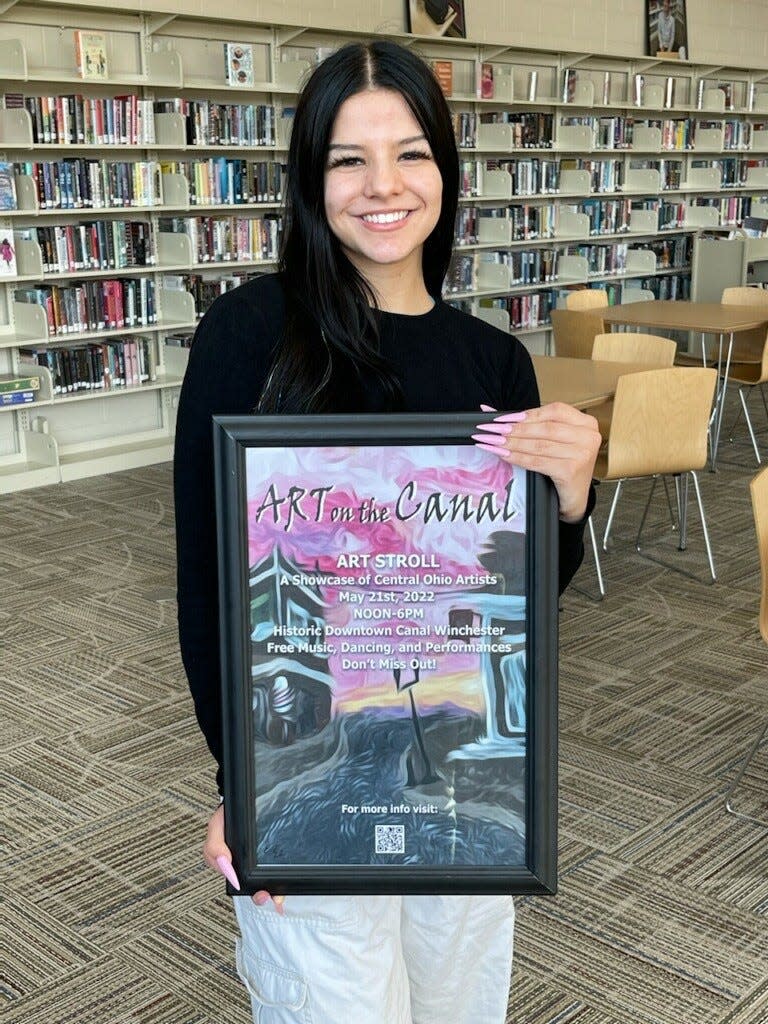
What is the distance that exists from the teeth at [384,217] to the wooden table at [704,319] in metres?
4.83

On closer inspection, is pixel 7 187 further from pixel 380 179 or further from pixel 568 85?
pixel 380 179

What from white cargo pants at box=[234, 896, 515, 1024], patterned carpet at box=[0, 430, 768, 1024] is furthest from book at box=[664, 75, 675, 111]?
white cargo pants at box=[234, 896, 515, 1024]

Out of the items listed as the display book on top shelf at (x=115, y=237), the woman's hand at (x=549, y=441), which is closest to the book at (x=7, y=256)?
the display book on top shelf at (x=115, y=237)

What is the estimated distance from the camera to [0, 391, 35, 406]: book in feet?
18.8

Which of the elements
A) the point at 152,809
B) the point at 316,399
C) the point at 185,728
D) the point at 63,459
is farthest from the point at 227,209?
the point at 316,399

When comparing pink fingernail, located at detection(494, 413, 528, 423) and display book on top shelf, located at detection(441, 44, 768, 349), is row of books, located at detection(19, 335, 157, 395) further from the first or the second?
pink fingernail, located at detection(494, 413, 528, 423)

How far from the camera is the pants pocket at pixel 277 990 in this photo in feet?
4.09

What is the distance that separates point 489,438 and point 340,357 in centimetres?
23

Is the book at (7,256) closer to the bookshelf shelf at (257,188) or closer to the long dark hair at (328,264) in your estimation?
the bookshelf shelf at (257,188)

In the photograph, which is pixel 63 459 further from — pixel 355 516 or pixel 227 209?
pixel 355 516

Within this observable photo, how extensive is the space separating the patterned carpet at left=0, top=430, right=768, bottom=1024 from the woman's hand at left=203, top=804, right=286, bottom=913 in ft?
3.79

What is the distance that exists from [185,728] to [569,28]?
7.08m

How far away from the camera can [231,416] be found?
3.42 ft

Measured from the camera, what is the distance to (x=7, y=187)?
218 inches
